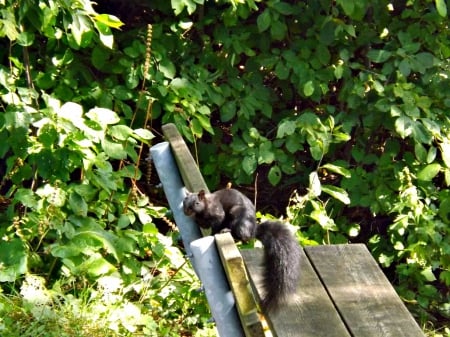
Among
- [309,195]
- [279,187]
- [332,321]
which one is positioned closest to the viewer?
[332,321]

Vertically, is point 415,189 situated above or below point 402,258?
above

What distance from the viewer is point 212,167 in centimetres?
536

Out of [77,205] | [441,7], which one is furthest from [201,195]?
[441,7]

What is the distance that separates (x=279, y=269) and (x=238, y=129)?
3.16m

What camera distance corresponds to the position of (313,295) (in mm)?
2197

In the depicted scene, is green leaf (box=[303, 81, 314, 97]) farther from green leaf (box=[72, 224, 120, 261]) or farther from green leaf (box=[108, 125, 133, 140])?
green leaf (box=[72, 224, 120, 261])

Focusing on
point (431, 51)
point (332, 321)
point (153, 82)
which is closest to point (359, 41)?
point (431, 51)

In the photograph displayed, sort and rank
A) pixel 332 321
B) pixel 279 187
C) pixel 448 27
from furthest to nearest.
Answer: pixel 279 187 → pixel 448 27 → pixel 332 321

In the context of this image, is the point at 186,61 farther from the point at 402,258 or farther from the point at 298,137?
the point at 402,258

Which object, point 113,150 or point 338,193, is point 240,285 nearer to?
point 113,150

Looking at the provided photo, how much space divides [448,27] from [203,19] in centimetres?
158

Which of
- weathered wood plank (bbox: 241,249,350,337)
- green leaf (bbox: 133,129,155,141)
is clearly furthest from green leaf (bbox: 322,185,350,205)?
weathered wood plank (bbox: 241,249,350,337)

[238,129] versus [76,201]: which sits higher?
[76,201]

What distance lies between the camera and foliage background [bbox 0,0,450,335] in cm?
439
